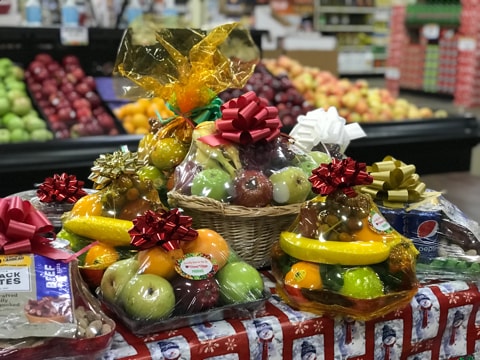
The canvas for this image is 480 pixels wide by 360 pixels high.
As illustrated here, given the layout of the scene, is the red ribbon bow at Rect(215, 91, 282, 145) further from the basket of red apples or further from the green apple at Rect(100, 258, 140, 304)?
the green apple at Rect(100, 258, 140, 304)

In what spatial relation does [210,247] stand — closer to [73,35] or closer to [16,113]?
[16,113]

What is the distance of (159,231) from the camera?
4.00 ft

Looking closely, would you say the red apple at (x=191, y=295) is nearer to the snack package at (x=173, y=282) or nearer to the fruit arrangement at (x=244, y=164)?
the snack package at (x=173, y=282)

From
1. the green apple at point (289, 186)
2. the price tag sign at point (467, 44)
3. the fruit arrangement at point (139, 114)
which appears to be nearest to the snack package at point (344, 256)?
the green apple at point (289, 186)

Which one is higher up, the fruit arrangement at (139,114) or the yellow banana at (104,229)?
the yellow banana at (104,229)

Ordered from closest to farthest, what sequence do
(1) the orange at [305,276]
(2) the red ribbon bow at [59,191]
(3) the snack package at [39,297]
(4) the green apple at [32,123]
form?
1. (3) the snack package at [39,297]
2. (1) the orange at [305,276]
3. (2) the red ribbon bow at [59,191]
4. (4) the green apple at [32,123]

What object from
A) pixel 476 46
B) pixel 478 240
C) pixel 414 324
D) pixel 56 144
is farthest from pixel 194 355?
pixel 476 46

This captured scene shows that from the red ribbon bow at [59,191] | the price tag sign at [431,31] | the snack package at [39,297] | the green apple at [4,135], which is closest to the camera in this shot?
the snack package at [39,297]

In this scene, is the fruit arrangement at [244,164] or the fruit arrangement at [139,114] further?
the fruit arrangement at [139,114]

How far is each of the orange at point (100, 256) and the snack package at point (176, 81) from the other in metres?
0.33

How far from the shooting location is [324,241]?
131 centimetres

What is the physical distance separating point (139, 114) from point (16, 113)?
74 cm

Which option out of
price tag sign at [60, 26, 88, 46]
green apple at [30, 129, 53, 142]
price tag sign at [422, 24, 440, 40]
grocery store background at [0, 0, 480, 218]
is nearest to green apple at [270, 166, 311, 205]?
grocery store background at [0, 0, 480, 218]

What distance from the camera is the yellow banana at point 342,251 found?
128cm
